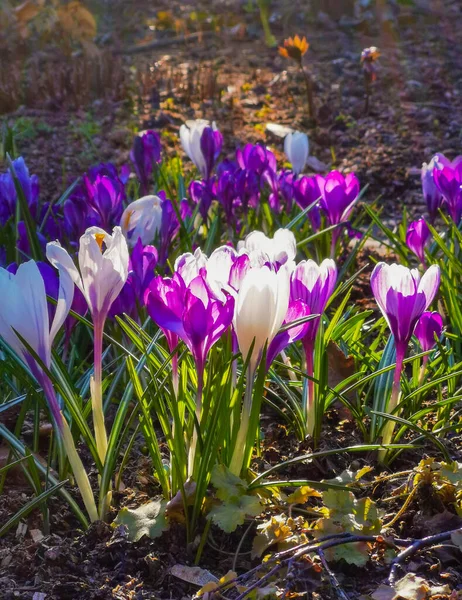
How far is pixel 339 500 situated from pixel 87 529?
0.55m

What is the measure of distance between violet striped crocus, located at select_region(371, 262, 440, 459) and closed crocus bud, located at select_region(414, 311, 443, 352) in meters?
0.25

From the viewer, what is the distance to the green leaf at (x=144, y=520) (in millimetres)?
1581

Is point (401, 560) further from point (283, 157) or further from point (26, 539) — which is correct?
point (283, 157)

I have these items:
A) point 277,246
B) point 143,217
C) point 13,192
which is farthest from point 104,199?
point 277,246

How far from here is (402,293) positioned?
5.71ft

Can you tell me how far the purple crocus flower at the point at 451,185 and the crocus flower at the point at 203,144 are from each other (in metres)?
1.08

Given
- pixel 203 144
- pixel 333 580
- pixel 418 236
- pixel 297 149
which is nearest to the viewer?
pixel 333 580

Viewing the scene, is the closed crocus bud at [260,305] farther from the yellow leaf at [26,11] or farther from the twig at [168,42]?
the yellow leaf at [26,11]

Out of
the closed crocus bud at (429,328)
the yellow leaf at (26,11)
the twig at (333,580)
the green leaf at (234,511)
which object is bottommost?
the twig at (333,580)

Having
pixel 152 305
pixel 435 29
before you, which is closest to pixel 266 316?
pixel 152 305

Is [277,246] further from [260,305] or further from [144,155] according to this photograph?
[144,155]

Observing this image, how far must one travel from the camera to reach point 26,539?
5.61ft

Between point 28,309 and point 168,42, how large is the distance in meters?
6.86

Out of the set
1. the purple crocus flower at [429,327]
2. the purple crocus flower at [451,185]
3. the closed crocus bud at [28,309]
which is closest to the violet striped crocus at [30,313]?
the closed crocus bud at [28,309]
